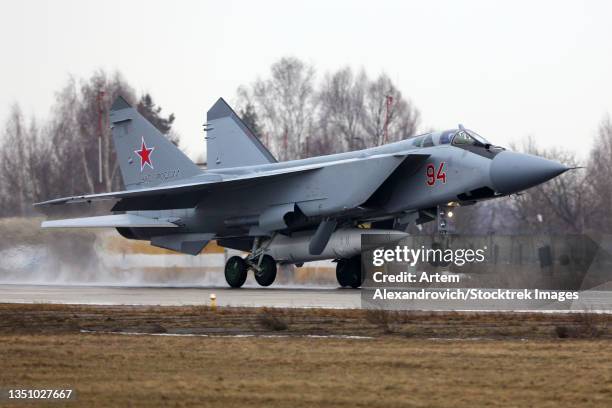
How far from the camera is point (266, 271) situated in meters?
21.3

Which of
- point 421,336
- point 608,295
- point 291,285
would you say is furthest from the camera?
point 291,285

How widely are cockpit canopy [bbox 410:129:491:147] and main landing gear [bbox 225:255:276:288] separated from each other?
12.8 feet

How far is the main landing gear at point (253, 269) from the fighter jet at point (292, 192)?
0.02 m

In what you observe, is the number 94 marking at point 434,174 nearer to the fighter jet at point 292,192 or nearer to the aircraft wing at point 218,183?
the fighter jet at point 292,192

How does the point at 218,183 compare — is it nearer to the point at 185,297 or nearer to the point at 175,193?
the point at 175,193

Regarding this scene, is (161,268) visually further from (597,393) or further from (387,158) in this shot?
(597,393)

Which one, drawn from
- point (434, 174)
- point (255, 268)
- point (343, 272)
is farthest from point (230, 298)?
point (434, 174)

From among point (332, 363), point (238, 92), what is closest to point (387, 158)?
point (332, 363)

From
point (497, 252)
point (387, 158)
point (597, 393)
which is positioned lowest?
point (597, 393)

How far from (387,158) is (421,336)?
8395 millimetres

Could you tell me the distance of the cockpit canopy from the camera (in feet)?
63.4

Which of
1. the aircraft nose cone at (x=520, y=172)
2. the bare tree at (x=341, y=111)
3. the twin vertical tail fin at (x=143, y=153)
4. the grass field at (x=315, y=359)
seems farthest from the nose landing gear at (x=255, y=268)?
the bare tree at (x=341, y=111)

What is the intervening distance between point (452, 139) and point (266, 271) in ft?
15.5

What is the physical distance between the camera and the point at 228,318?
44.5ft
